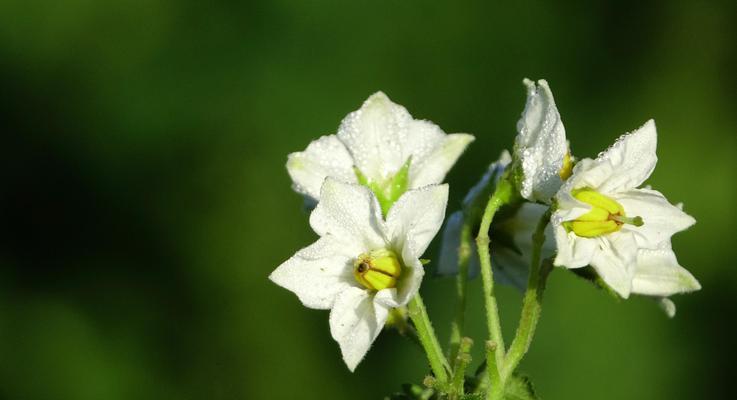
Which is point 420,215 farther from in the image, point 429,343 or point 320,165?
point 320,165

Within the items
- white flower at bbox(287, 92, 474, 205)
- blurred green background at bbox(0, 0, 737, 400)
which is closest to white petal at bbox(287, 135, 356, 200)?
white flower at bbox(287, 92, 474, 205)

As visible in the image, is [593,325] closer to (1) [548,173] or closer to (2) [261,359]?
(2) [261,359]

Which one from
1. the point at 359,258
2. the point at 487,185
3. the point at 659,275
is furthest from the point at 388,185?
the point at 659,275

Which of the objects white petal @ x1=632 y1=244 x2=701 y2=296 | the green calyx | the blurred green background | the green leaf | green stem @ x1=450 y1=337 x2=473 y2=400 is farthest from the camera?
the blurred green background

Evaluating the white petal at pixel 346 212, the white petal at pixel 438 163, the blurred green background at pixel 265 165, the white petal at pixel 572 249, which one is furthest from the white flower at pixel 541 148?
the blurred green background at pixel 265 165

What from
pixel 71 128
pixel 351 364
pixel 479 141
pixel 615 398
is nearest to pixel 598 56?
pixel 479 141

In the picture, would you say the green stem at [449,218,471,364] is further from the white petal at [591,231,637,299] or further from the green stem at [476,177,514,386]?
the white petal at [591,231,637,299]
